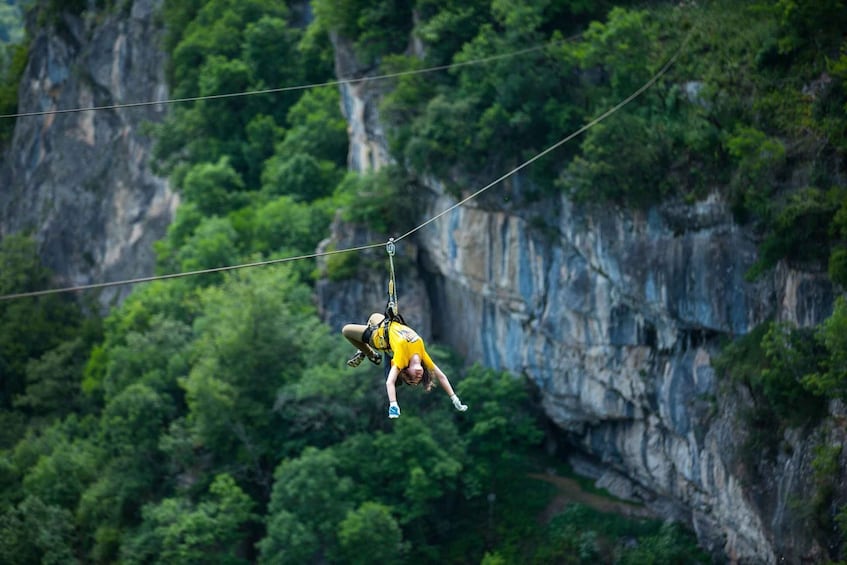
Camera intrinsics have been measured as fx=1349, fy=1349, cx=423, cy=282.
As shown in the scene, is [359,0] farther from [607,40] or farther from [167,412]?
[167,412]

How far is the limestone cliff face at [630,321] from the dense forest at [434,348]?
650 mm

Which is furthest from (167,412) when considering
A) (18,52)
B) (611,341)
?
(18,52)

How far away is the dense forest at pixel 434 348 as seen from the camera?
27.0 metres

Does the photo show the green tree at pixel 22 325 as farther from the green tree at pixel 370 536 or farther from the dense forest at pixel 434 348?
the green tree at pixel 370 536

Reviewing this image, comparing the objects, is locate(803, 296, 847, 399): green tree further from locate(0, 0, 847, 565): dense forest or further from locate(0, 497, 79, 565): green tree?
locate(0, 497, 79, 565): green tree

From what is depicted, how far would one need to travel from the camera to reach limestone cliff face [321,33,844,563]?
2803 centimetres

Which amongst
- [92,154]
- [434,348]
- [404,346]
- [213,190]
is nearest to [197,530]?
[434,348]

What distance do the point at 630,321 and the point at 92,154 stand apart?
32.5 m

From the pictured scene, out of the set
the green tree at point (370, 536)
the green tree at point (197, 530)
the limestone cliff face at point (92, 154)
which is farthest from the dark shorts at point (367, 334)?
the limestone cliff face at point (92, 154)

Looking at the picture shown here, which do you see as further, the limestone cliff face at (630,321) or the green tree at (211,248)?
the green tree at (211,248)

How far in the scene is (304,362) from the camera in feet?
120

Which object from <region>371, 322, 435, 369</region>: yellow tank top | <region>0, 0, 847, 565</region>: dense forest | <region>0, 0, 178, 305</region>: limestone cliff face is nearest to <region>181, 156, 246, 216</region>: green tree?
<region>0, 0, 847, 565</region>: dense forest

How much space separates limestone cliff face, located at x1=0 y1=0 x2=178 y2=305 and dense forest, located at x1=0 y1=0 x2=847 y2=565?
9463 mm

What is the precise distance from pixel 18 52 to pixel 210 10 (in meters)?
16.5
